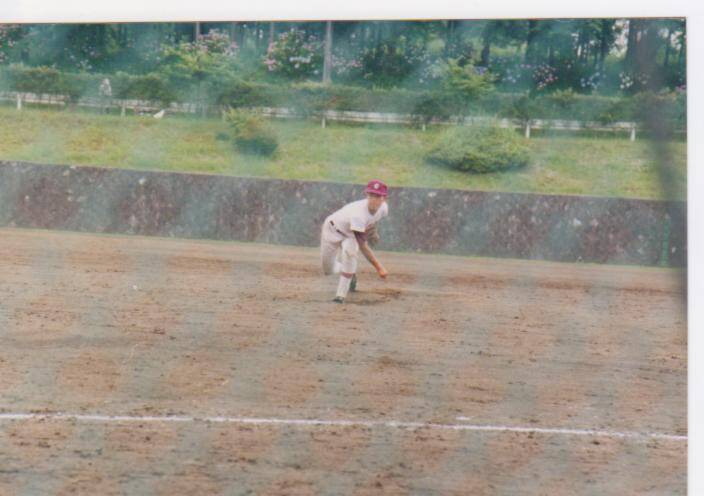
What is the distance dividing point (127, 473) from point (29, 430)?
76 centimetres

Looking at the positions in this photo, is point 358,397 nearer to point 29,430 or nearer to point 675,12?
point 29,430

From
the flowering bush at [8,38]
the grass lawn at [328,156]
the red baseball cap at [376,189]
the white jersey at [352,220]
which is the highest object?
the flowering bush at [8,38]

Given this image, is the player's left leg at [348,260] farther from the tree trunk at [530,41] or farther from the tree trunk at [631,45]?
the tree trunk at [631,45]

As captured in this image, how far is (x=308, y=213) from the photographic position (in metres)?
14.1

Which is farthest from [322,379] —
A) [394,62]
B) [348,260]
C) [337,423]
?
[394,62]

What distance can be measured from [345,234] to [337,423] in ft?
12.4

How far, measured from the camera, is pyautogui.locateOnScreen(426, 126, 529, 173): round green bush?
391 inches

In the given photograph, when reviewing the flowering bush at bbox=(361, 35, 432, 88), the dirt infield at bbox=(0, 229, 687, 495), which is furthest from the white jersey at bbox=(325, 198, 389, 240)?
the flowering bush at bbox=(361, 35, 432, 88)

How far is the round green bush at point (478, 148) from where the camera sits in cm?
993

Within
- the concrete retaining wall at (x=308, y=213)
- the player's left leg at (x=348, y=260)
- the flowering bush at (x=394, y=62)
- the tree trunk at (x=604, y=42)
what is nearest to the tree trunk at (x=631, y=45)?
the tree trunk at (x=604, y=42)

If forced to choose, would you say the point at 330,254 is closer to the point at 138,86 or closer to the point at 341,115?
the point at 341,115

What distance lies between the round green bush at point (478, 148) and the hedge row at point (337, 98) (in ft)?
0.73
